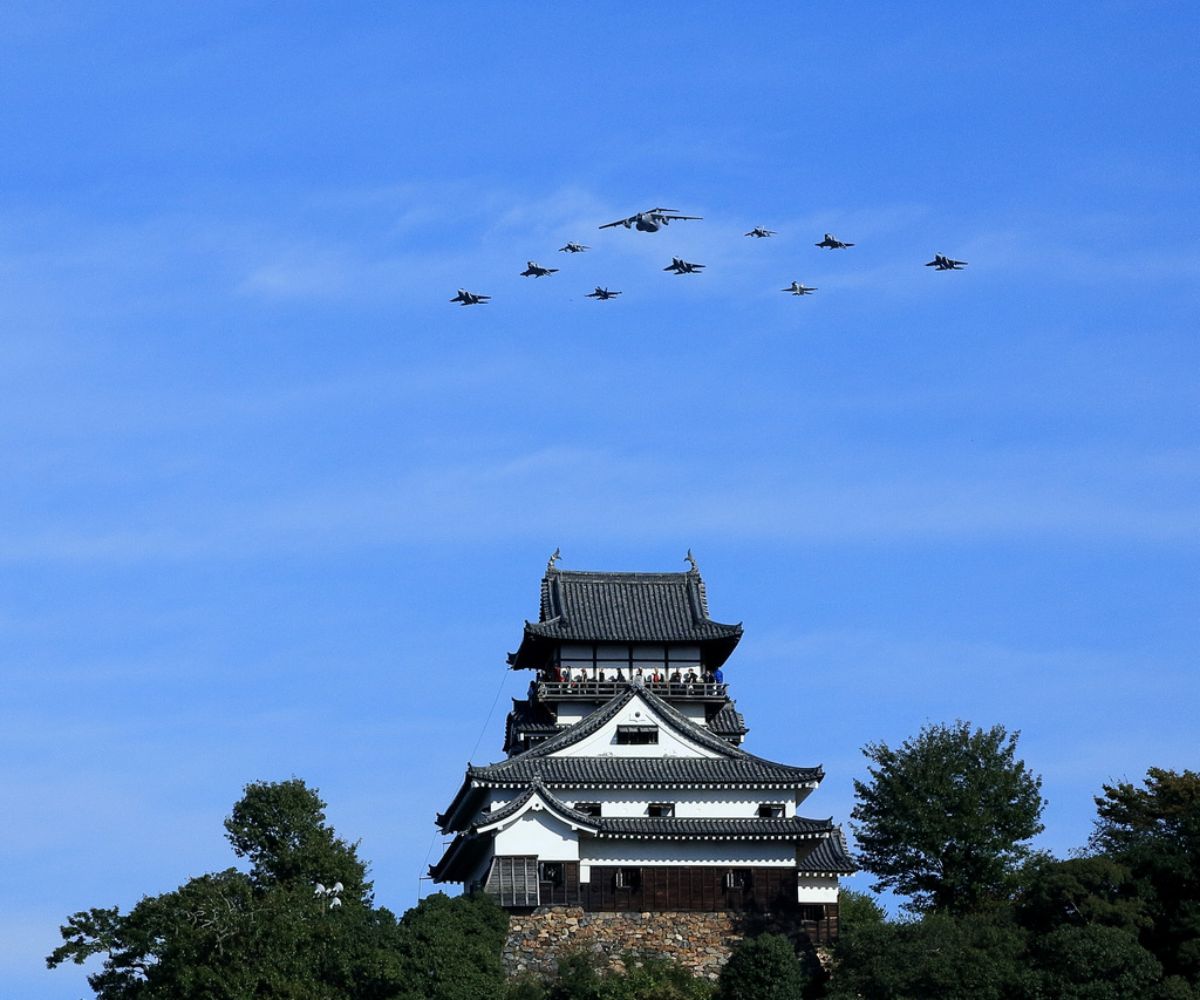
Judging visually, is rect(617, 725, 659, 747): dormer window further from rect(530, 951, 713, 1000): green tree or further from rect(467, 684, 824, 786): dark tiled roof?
rect(530, 951, 713, 1000): green tree

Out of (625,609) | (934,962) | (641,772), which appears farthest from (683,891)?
(625,609)

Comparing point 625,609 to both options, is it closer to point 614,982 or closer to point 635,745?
point 635,745

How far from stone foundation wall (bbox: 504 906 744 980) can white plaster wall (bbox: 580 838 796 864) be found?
166 centimetres

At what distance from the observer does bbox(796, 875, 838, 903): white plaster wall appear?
6700cm

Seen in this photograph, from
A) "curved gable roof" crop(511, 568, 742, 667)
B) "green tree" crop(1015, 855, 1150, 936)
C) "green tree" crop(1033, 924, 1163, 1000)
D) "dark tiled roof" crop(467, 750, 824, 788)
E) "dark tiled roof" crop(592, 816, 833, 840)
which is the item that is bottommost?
"green tree" crop(1033, 924, 1163, 1000)

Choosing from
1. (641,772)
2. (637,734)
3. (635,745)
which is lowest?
(641,772)

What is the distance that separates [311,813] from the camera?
→ 213 ft

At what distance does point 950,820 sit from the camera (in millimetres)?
67375

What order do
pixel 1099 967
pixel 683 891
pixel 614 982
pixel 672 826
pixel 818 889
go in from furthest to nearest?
pixel 818 889, pixel 672 826, pixel 683 891, pixel 614 982, pixel 1099 967

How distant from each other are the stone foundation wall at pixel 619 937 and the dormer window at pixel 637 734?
6.86 m

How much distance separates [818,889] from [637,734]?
8213 millimetres

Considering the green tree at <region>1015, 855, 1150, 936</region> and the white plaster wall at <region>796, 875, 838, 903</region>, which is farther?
the white plaster wall at <region>796, 875, 838, 903</region>

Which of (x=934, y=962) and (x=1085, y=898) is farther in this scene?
Result: (x=1085, y=898)

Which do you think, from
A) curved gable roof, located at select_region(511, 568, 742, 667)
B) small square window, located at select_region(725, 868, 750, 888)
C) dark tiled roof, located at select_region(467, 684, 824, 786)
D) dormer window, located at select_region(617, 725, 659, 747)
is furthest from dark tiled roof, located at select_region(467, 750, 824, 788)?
curved gable roof, located at select_region(511, 568, 742, 667)
